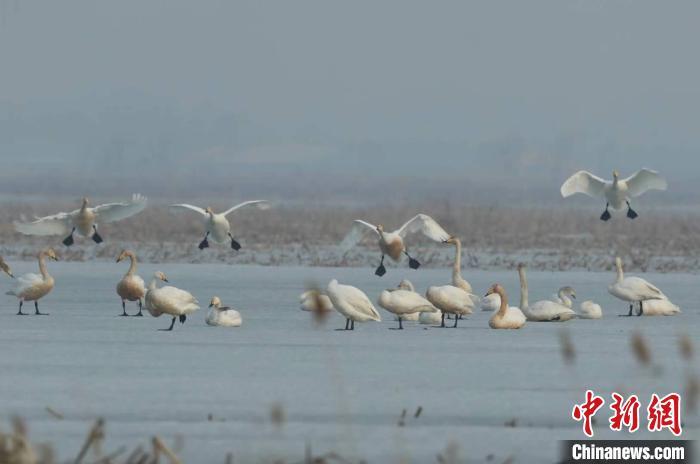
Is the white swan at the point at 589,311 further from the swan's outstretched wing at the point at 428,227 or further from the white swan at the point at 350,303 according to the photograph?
the swan's outstretched wing at the point at 428,227

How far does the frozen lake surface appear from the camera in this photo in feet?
26.9

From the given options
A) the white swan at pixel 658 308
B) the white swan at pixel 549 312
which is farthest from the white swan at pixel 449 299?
the white swan at pixel 658 308

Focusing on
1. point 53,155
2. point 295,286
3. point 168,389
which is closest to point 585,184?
point 295,286

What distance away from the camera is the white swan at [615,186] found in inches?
849

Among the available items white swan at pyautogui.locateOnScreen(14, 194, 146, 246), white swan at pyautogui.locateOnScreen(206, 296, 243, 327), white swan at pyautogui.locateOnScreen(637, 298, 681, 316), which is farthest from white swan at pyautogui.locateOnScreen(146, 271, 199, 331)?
white swan at pyautogui.locateOnScreen(14, 194, 146, 246)

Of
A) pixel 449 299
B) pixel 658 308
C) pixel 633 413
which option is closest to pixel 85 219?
pixel 449 299

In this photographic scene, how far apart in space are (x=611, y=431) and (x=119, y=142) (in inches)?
6235

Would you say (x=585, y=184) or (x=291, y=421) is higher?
(x=585, y=184)

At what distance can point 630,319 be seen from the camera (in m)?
16.2

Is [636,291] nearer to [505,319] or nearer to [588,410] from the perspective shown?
[505,319]

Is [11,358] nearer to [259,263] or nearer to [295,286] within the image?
[295,286]

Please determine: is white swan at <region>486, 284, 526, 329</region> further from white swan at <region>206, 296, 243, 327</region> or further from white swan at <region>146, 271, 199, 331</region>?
white swan at <region>146, 271, 199, 331</region>

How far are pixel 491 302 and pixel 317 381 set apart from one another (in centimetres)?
628

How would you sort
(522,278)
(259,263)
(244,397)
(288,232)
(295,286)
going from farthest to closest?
(288,232), (259,263), (295,286), (522,278), (244,397)
